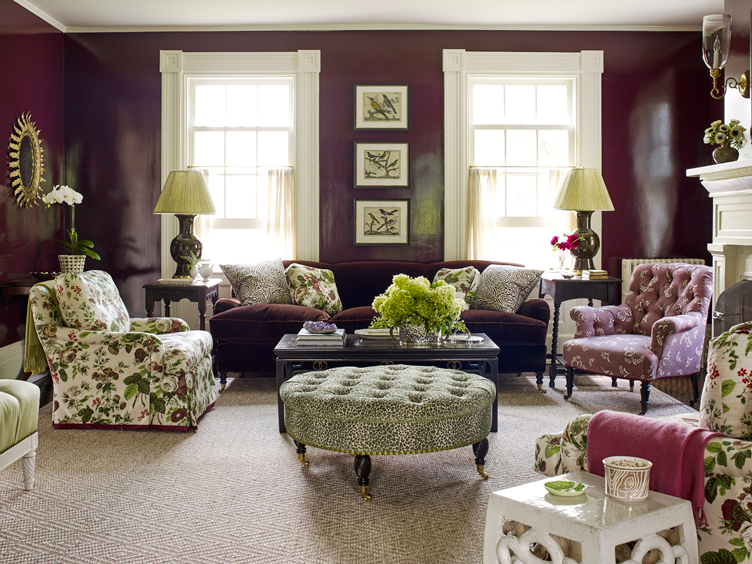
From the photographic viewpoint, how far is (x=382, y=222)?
5.72 m

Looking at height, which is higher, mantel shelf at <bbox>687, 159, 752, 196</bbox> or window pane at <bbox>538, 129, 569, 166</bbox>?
window pane at <bbox>538, 129, 569, 166</bbox>

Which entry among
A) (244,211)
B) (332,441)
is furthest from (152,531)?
(244,211)

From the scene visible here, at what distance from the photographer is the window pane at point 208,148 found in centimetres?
581

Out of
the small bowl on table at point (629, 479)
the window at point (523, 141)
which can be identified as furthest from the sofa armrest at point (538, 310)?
the small bowl on table at point (629, 479)

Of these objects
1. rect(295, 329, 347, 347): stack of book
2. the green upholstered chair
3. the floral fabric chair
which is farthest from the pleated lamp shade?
the green upholstered chair

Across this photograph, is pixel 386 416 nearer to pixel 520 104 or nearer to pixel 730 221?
pixel 730 221

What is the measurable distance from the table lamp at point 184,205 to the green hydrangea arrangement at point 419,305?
2314mm

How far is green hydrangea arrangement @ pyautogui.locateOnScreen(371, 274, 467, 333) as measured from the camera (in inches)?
137

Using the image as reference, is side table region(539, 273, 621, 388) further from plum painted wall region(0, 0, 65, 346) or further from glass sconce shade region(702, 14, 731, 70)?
plum painted wall region(0, 0, 65, 346)

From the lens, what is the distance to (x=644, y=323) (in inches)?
176

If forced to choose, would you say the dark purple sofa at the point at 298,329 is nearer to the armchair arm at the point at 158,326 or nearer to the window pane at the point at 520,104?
the armchair arm at the point at 158,326

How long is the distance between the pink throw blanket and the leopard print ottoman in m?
0.77

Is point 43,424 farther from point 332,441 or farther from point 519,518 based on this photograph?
point 519,518

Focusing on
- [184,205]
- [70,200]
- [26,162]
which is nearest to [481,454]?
[184,205]
